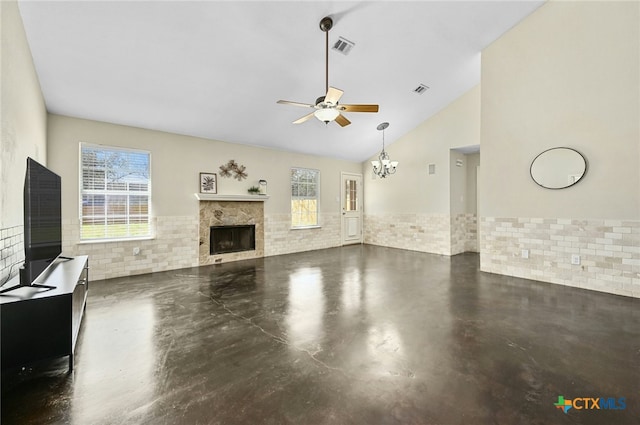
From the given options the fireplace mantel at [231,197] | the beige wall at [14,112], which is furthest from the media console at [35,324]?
the fireplace mantel at [231,197]

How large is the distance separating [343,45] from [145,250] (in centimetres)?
462

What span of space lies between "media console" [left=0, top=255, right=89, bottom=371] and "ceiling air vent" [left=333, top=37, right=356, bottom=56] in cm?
397

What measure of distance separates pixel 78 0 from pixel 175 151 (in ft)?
9.11

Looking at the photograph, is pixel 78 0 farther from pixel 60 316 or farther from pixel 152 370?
pixel 152 370

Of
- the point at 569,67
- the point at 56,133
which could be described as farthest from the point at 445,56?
the point at 56,133

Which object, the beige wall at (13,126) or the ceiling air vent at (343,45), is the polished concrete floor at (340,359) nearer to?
the beige wall at (13,126)

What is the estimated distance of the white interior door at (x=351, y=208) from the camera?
26.7ft

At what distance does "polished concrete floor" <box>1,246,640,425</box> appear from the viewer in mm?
1569

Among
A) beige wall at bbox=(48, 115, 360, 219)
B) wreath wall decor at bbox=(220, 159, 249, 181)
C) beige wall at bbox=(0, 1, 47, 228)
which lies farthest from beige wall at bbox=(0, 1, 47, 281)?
wreath wall decor at bbox=(220, 159, 249, 181)

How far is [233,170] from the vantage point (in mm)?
5945

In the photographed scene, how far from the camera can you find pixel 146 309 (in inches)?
124

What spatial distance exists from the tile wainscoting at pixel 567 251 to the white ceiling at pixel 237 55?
2.99 metres

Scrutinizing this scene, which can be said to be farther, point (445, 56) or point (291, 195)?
point (291, 195)

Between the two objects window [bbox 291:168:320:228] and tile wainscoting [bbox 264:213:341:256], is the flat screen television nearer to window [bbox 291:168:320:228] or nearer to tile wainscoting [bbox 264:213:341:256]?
tile wainscoting [bbox 264:213:341:256]
